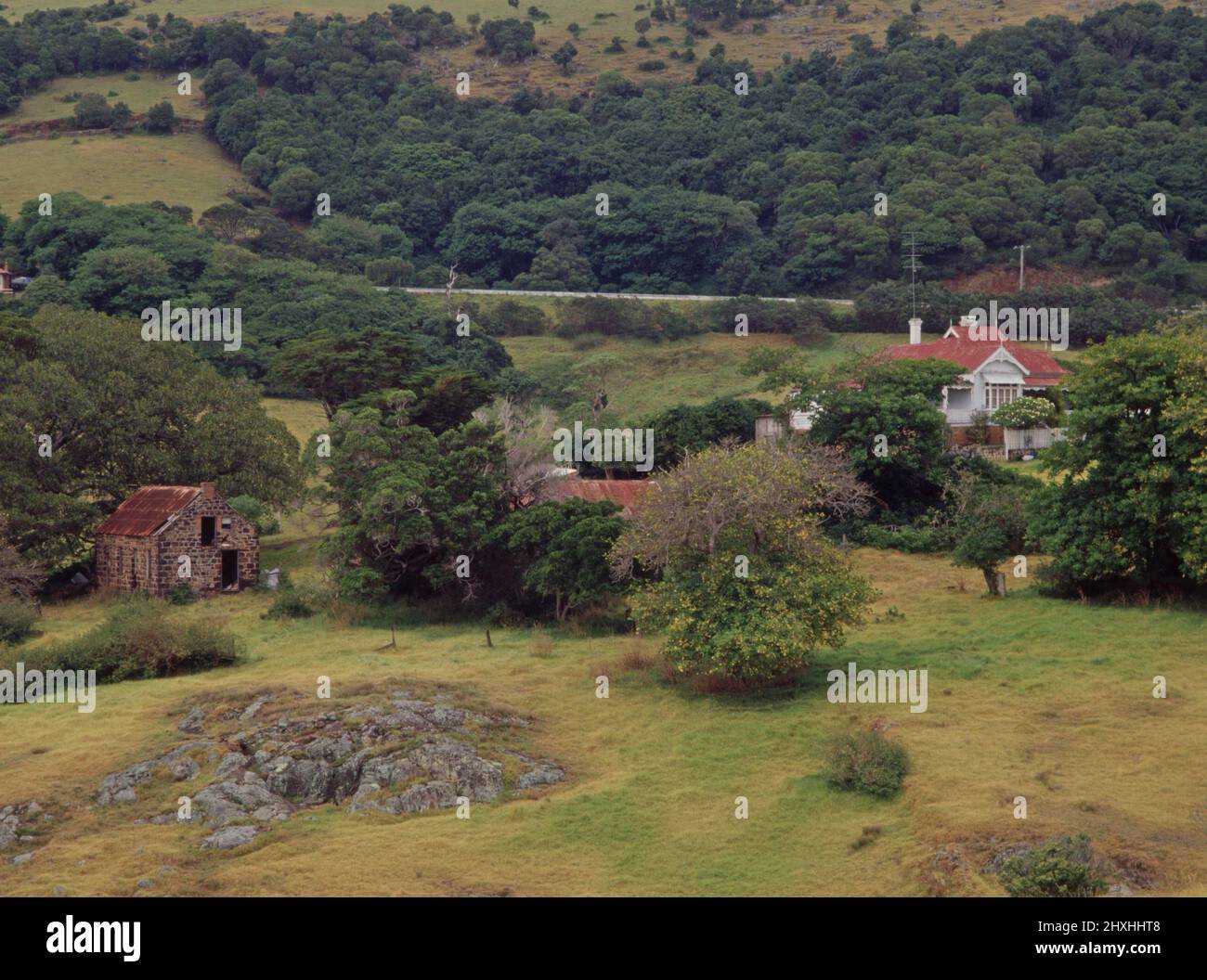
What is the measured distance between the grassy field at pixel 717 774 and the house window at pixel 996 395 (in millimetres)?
24050

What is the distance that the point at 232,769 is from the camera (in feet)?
98.7

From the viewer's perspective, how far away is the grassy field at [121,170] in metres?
118

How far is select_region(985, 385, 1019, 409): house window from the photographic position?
2496 inches

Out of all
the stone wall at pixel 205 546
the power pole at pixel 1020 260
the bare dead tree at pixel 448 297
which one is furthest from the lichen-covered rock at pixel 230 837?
the power pole at pixel 1020 260

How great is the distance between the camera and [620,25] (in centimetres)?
18325

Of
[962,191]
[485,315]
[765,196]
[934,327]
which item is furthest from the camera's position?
[765,196]

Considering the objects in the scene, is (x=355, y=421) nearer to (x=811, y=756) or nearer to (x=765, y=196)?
(x=811, y=756)

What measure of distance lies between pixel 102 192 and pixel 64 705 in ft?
295

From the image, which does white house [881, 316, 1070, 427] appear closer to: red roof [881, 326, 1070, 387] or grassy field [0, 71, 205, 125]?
red roof [881, 326, 1070, 387]

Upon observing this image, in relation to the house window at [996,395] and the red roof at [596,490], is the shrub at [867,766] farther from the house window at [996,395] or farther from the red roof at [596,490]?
the house window at [996,395]

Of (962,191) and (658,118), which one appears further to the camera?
(658,118)

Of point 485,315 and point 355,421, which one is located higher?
point 485,315
